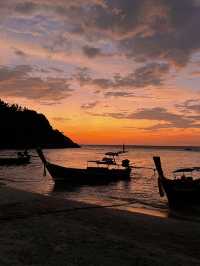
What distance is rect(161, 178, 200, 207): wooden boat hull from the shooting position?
24350 millimetres

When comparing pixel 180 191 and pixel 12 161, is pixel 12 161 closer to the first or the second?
pixel 12 161

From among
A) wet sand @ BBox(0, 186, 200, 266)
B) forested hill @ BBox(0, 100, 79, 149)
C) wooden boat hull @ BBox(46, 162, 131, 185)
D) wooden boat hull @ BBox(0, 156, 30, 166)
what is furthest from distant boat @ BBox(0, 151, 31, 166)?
forested hill @ BBox(0, 100, 79, 149)

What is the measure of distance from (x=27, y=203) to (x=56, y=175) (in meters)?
25.8

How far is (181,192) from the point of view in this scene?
24.5 metres

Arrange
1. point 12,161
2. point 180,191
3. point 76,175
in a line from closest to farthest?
point 180,191, point 76,175, point 12,161

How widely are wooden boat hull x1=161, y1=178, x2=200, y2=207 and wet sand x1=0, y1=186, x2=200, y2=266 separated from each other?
35.3 ft

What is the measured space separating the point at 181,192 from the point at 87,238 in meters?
16.8

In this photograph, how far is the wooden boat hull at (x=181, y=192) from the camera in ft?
79.9

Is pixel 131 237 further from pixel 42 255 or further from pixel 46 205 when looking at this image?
pixel 46 205

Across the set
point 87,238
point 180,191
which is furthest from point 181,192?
point 87,238

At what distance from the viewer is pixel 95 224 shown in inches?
449

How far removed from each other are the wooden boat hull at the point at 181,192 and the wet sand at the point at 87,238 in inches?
424

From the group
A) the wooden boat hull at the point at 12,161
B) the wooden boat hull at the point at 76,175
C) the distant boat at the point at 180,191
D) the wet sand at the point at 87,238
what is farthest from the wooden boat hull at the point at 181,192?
the wooden boat hull at the point at 12,161

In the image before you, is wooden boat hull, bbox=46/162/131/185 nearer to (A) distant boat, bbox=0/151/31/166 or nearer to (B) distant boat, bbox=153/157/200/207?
(B) distant boat, bbox=153/157/200/207
